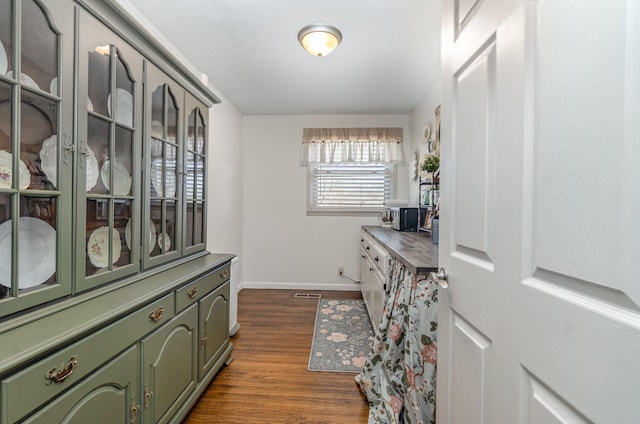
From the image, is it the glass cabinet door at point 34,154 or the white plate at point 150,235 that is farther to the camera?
the white plate at point 150,235

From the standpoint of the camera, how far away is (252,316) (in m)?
3.08

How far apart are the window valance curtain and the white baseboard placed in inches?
65.1

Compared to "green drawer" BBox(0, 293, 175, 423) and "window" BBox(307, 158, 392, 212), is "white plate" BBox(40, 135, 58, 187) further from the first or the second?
"window" BBox(307, 158, 392, 212)

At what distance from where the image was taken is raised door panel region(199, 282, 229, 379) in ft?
5.71

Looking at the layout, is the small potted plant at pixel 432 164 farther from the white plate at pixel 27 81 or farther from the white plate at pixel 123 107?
the white plate at pixel 27 81

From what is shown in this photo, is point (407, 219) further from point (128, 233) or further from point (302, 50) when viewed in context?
point (128, 233)

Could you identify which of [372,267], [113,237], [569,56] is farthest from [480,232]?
[372,267]

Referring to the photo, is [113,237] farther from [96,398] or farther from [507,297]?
[507,297]

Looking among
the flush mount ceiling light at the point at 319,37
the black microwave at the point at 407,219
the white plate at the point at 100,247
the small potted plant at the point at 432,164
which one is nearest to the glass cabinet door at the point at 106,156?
the white plate at the point at 100,247

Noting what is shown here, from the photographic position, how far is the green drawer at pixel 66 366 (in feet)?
2.37

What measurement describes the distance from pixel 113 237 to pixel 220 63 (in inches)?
75.4

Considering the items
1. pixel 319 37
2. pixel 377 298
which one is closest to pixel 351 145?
pixel 319 37

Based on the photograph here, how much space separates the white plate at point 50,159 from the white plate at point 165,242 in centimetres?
68

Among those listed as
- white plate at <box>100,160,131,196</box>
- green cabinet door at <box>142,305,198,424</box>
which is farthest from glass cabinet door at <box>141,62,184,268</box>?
green cabinet door at <box>142,305,198,424</box>
